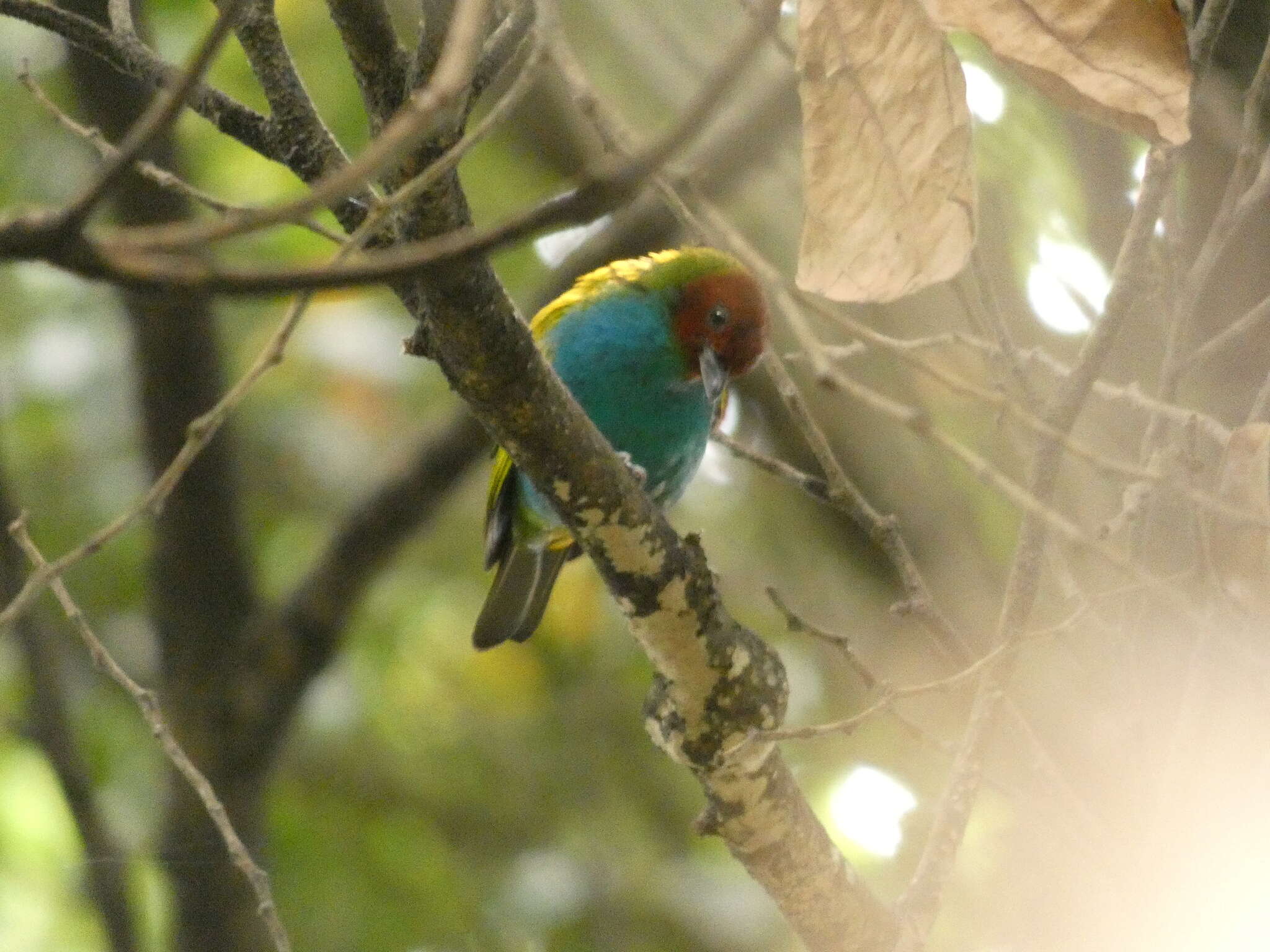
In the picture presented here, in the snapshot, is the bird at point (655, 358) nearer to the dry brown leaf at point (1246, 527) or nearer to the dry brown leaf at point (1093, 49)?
the dry brown leaf at point (1246, 527)

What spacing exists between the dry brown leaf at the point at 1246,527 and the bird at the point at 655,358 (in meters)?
1.97

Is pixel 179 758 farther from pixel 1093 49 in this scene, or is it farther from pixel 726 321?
pixel 726 321

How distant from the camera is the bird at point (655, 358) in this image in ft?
13.6

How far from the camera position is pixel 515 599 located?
176 inches

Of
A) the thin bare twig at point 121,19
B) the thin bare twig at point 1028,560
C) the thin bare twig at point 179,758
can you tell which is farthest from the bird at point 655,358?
the thin bare twig at point 121,19

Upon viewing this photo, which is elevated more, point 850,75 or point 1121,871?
point 850,75

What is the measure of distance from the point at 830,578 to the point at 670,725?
193cm

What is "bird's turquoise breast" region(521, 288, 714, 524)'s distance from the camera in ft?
13.6

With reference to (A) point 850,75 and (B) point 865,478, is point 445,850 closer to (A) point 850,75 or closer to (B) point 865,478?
(B) point 865,478

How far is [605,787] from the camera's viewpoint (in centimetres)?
578

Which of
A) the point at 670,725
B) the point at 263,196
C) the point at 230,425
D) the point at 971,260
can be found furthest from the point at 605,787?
the point at 971,260

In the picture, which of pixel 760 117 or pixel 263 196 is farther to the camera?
pixel 263 196

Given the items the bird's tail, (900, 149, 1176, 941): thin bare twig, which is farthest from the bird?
(900, 149, 1176, 941): thin bare twig

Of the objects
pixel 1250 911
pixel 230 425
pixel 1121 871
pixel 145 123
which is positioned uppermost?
pixel 230 425
